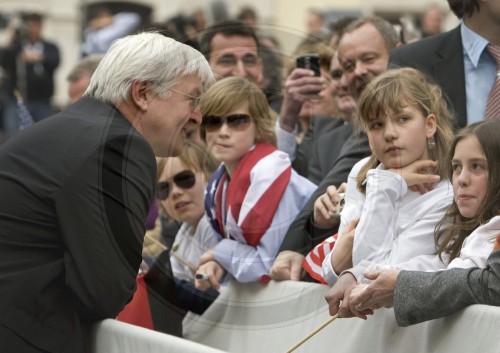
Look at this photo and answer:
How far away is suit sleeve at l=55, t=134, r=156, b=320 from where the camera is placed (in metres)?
4.31

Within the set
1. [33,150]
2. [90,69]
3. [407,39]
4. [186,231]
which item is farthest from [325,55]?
[33,150]

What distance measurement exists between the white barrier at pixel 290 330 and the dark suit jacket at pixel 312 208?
0.25 m

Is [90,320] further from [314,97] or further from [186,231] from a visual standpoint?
[314,97]

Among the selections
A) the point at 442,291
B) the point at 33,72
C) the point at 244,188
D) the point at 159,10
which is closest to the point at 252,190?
the point at 244,188

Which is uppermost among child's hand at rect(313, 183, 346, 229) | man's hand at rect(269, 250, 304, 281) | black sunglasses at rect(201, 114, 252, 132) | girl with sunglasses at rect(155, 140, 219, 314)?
black sunglasses at rect(201, 114, 252, 132)

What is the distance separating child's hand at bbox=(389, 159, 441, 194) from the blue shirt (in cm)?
86

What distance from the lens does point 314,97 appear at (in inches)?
253

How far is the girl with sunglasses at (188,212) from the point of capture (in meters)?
5.86

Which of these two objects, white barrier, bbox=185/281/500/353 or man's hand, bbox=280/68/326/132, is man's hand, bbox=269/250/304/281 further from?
man's hand, bbox=280/68/326/132

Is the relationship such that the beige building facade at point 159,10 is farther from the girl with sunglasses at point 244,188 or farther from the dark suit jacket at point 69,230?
the dark suit jacket at point 69,230

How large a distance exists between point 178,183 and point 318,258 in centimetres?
132

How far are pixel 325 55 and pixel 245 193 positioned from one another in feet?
6.01

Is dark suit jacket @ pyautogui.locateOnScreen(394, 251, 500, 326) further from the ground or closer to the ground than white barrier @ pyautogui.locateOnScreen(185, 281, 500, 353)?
further from the ground

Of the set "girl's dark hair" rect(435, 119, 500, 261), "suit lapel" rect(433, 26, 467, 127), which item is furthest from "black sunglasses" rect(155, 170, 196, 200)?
"girl's dark hair" rect(435, 119, 500, 261)
